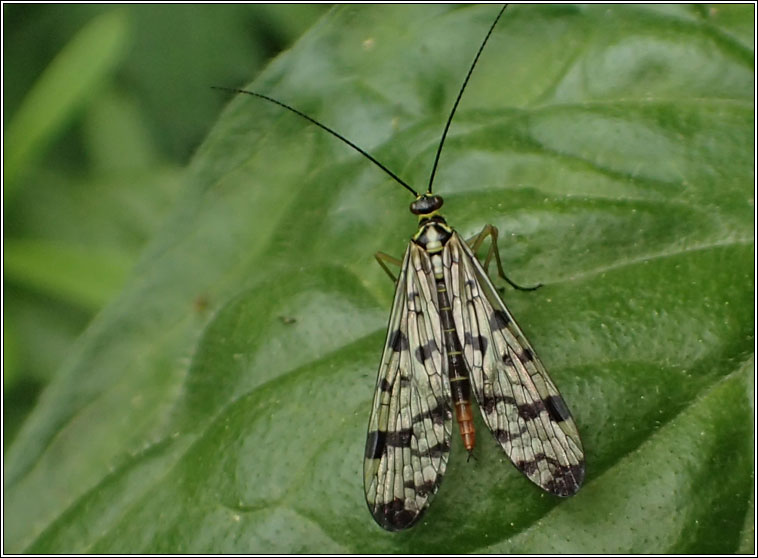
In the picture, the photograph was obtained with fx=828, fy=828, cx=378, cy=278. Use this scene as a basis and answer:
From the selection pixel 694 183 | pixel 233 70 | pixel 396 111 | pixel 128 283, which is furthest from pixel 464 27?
pixel 233 70

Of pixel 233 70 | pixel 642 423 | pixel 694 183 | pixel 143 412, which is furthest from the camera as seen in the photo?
pixel 233 70

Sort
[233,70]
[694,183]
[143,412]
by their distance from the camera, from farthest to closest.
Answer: [233,70]
[143,412]
[694,183]

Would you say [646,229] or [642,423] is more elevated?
[646,229]

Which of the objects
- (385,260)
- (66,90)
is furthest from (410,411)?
(66,90)

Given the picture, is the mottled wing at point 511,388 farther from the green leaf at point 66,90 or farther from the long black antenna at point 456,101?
the green leaf at point 66,90

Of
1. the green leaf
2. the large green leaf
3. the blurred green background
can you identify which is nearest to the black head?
the large green leaf

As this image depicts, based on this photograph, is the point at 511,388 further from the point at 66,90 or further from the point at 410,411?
the point at 66,90

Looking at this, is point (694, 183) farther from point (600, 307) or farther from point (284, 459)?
point (284, 459)
